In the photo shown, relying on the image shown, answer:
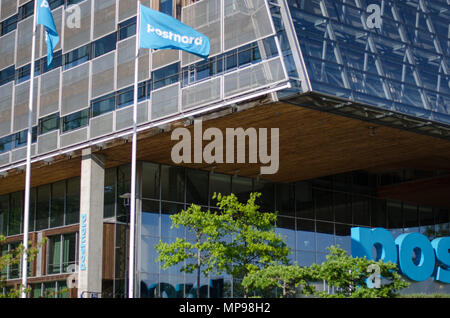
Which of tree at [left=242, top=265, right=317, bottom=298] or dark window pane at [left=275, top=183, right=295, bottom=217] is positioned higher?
dark window pane at [left=275, top=183, right=295, bottom=217]

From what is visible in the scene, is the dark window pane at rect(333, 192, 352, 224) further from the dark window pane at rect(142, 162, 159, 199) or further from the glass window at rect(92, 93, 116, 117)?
the glass window at rect(92, 93, 116, 117)

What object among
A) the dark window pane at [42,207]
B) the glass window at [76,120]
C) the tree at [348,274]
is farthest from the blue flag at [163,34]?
the dark window pane at [42,207]

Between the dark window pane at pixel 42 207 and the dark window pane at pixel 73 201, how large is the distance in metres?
2.07

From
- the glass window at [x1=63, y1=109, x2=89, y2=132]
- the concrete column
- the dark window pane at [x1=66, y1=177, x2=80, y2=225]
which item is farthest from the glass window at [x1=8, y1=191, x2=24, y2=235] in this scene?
the concrete column

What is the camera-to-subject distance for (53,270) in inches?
1730

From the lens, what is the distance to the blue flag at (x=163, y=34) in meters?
29.2

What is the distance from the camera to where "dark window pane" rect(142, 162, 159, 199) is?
40.5 m

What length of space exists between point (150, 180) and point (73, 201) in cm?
611

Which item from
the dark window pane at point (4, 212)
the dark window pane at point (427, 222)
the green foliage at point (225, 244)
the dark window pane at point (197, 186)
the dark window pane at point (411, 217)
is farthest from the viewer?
the dark window pane at point (427, 222)

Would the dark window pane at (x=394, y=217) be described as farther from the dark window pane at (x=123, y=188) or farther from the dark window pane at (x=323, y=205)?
the dark window pane at (x=123, y=188)
